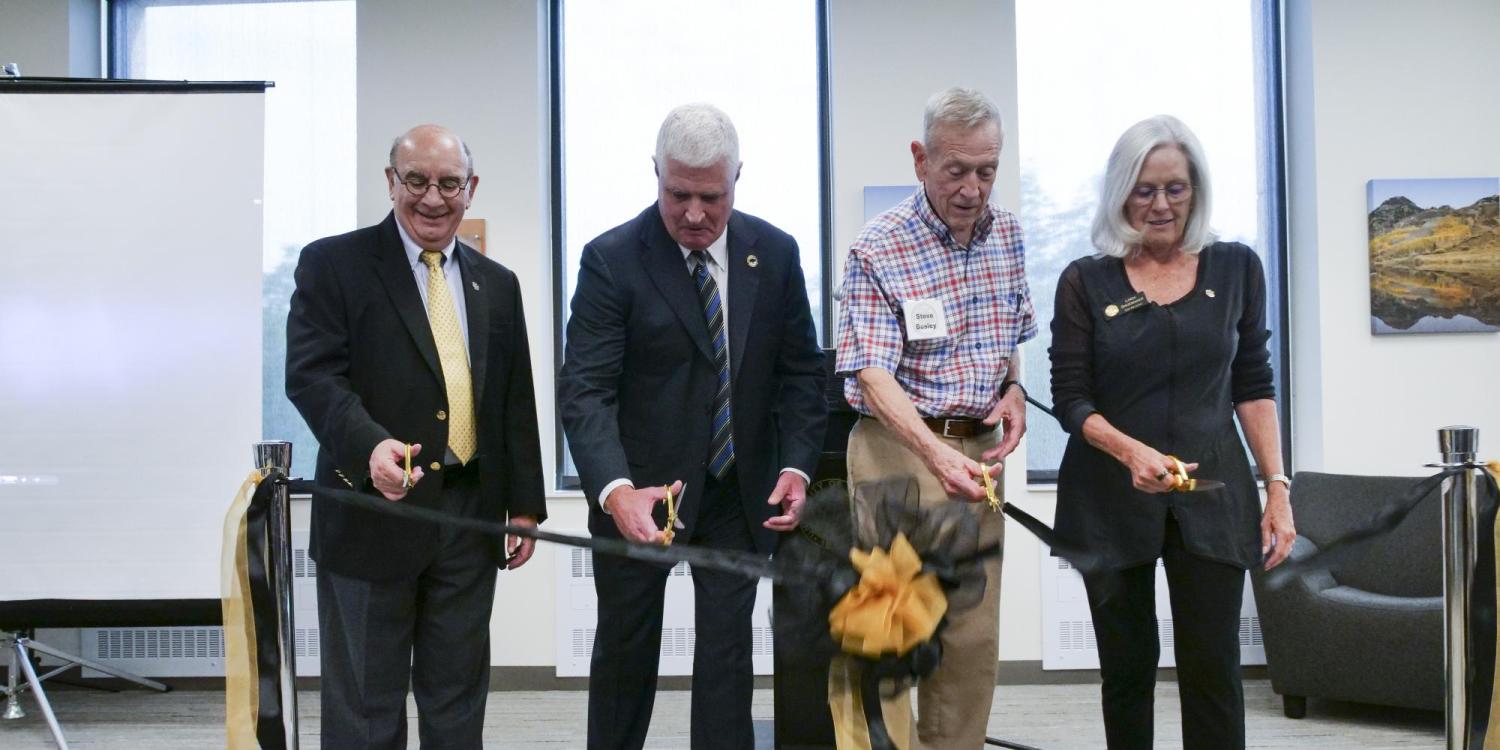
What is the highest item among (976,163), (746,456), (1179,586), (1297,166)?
(1297,166)

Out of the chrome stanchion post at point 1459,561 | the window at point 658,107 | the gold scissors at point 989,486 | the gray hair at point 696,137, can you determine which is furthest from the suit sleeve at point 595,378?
the window at point 658,107

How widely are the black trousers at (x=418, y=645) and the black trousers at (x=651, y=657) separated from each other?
0.89 ft

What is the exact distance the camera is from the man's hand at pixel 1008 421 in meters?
2.17

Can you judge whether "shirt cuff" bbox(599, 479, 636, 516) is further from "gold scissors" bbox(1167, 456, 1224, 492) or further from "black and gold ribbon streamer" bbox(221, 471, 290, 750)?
"gold scissors" bbox(1167, 456, 1224, 492)

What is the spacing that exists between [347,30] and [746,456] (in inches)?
144

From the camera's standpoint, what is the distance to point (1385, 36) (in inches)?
179

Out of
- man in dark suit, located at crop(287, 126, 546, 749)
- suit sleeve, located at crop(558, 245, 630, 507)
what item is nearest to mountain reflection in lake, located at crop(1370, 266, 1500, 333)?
suit sleeve, located at crop(558, 245, 630, 507)

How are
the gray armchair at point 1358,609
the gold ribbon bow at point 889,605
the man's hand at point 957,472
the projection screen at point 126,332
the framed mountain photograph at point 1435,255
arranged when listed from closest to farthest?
the gold ribbon bow at point 889,605
the man's hand at point 957,472
the gray armchair at point 1358,609
the projection screen at point 126,332
the framed mountain photograph at point 1435,255

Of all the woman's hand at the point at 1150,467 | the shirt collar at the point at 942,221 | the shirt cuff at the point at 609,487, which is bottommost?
the shirt cuff at the point at 609,487

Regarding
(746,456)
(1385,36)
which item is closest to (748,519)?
(746,456)

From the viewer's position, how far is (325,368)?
85.0 inches

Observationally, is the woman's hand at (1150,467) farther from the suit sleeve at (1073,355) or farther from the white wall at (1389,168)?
the white wall at (1389,168)

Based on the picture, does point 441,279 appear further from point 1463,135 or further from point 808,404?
point 1463,135

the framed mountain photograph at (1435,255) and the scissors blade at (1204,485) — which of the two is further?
the framed mountain photograph at (1435,255)
